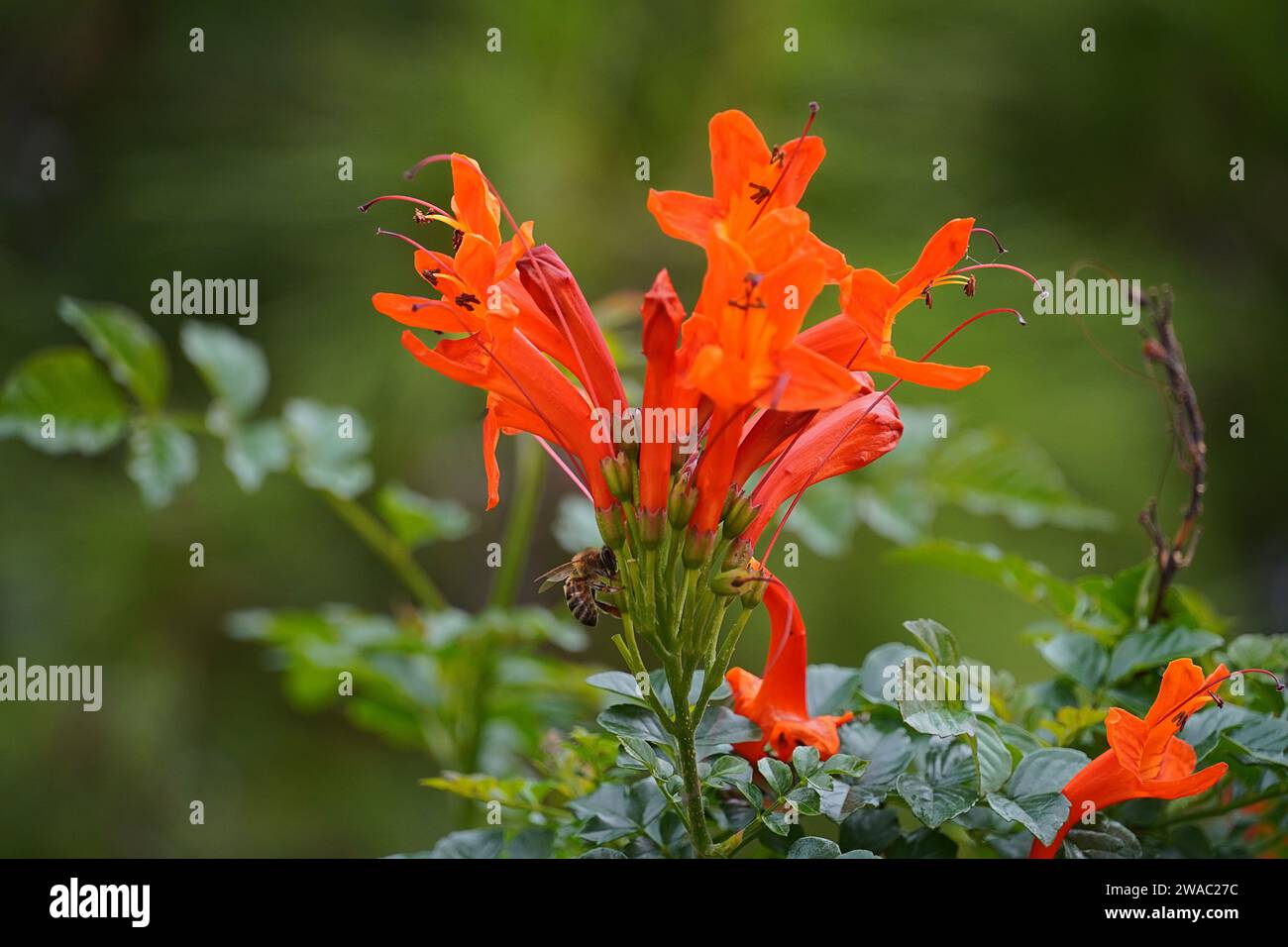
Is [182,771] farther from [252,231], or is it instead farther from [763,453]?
[763,453]

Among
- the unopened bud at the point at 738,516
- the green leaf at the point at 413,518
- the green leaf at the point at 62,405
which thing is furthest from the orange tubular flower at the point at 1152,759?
the green leaf at the point at 62,405

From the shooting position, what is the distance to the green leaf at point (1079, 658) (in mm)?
727

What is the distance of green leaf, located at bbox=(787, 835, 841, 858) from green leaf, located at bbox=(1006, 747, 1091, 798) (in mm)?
113

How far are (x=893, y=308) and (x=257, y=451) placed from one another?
74cm

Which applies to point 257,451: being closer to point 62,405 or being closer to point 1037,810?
point 62,405

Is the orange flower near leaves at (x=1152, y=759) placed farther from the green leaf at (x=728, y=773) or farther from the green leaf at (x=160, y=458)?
the green leaf at (x=160, y=458)

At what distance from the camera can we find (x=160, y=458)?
1.09m

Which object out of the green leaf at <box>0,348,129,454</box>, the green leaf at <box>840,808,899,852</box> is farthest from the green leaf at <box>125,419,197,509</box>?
the green leaf at <box>840,808,899,852</box>

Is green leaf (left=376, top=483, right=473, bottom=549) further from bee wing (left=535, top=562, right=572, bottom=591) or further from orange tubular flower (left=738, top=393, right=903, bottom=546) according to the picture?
orange tubular flower (left=738, top=393, right=903, bottom=546)

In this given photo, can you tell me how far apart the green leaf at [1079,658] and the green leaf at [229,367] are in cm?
84

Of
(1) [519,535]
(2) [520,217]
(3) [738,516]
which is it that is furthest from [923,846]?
(2) [520,217]

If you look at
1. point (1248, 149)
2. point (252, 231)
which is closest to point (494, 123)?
point (252, 231)

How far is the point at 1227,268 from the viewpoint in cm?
249

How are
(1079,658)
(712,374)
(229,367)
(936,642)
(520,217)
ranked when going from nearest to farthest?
(712,374), (936,642), (1079,658), (229,367), (520,217)
